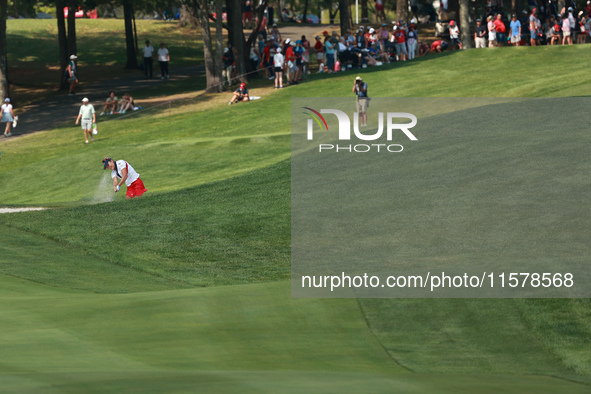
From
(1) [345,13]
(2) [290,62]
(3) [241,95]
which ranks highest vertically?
(1) [345,13]

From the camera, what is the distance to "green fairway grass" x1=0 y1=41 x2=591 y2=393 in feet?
28.3

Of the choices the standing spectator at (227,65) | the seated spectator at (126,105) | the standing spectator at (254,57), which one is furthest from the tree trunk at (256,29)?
the seated spectator at (126,105)

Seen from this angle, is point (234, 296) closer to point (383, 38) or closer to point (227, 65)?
point (227, 65)

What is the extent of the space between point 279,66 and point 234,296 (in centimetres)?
3118

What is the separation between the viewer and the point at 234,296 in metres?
12.1

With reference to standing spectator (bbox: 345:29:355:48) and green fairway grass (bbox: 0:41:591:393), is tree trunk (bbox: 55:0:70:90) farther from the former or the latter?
standing spectator (bbox: 345:29:355:48)

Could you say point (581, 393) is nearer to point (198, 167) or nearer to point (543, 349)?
point (543, 349)

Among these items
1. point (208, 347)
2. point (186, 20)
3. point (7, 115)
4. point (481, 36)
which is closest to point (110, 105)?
point (7, 115)

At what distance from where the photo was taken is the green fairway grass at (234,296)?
340 inches

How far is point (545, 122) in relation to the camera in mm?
24000

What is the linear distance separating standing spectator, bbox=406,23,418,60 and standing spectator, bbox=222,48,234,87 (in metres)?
10.3

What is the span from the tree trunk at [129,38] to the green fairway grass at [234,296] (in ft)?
77.3

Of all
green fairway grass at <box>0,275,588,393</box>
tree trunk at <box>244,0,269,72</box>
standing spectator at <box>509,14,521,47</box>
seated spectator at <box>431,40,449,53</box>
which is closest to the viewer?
green fairway grass at <box>0,275,588,393</box>

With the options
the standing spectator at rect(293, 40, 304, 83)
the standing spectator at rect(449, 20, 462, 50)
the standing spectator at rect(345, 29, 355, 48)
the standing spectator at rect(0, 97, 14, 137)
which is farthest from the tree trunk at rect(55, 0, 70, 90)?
the standing spectator at rect(449, 20, 462, 50)
